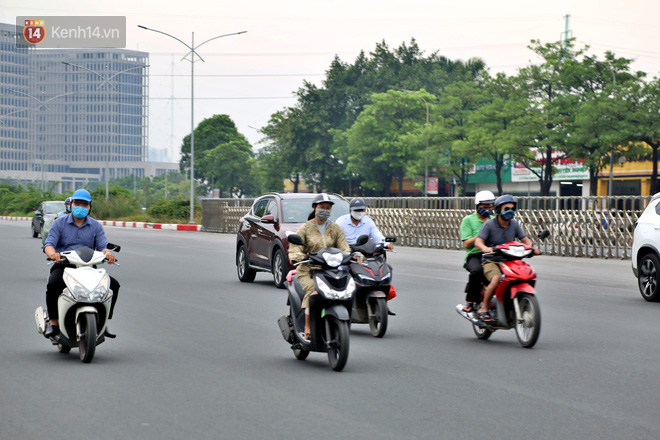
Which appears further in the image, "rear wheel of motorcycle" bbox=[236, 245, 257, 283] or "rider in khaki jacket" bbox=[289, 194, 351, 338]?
"rear wheel of motorcycle" bbox=[236, 245, 257, 283]

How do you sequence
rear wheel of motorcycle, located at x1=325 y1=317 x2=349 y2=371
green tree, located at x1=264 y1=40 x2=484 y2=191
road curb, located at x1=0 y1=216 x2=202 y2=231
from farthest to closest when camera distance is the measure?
green tree, located at x1=264 y1=40 x2=484 y2=191 → road curb, located at x1=0 y1=216 x2=202 y2=231 → rear wheel of motorcycle, located at x1=325 y1=317 x2=349 y2=371

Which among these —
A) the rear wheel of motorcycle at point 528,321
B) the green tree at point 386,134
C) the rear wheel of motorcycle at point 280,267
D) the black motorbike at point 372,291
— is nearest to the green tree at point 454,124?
the green tree at point 386,134

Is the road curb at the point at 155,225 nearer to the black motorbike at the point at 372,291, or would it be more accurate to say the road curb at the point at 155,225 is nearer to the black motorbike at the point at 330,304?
the black motorbike at the point at 372,291

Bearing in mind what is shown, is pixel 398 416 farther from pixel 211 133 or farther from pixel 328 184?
pixel 211 133

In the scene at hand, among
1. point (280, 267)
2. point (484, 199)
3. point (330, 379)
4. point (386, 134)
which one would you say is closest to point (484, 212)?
point (484, 199)

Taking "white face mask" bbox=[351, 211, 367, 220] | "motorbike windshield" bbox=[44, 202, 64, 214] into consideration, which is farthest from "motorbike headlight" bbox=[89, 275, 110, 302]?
"motorbike windshield" bbox=[44, 202, 64, 214]

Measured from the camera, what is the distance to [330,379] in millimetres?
7164

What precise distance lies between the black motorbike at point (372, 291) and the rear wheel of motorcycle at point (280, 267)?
502 cm

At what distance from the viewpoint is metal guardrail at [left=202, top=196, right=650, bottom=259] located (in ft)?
83.1

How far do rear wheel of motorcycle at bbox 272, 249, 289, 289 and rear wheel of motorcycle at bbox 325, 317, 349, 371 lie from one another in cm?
744

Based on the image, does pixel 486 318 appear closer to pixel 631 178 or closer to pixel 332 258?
pixel 332 258

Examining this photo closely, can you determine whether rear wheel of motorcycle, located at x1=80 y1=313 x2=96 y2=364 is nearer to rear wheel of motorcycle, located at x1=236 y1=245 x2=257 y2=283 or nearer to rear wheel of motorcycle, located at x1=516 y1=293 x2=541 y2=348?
rear wheel of motorcycle, located at x1=516 y1=293 x2=541 y2=348

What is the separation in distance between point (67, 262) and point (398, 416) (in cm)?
363

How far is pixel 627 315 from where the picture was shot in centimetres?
1198
